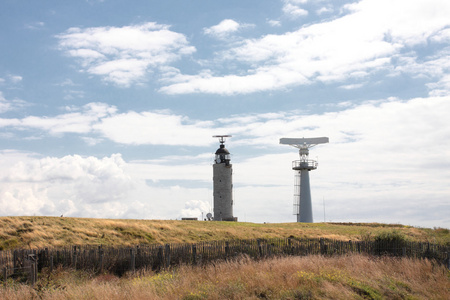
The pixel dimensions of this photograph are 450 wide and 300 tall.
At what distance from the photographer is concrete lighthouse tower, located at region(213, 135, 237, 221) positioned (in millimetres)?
66062

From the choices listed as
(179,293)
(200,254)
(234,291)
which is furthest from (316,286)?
(200,254)

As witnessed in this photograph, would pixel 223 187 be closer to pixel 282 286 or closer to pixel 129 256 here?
pixel 129 256

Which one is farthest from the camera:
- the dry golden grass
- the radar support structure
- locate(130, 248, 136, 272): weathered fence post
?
the radar support structure

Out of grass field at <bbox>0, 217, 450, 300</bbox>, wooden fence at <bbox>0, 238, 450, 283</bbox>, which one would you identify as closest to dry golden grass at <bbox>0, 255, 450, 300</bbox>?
grass field at <bbox>0, 217, 450, 300</bbox>

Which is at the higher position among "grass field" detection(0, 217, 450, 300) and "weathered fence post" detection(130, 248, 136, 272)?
"grass field" detection(0, 217, 450, 300)

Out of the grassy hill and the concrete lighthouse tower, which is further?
the concrete lighthouse tower

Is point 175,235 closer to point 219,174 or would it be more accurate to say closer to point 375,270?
point 375,270

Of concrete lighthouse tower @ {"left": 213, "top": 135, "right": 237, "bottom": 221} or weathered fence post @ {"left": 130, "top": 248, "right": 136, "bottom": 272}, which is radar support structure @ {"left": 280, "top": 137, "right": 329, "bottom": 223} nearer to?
concrete lighthouse tower @ {"left": 213, "top": 135, "right": 237, "bottom": 221}

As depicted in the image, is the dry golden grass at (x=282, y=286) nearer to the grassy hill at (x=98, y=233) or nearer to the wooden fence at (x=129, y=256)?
the wooden fence at (x=129, y=256)

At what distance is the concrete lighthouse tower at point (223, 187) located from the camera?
66.1 meters

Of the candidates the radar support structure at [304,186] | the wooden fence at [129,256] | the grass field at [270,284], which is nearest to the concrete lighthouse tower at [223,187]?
the radar support structure at [304,186]

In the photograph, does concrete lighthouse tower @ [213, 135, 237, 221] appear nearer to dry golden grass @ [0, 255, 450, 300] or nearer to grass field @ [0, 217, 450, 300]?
grass field @ [0, 217, 450, 300]

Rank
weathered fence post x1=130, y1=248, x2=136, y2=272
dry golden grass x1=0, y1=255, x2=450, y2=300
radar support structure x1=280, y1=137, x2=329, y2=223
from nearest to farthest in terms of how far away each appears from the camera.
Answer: dry golden grass x1=0, y1=255, x2=450, y2=300 → weathered fence post x1=130, y1=248, x2=136, y2=272 → radar support structure x1=280, y1=137, x2=329, y2=223

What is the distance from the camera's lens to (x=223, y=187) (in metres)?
67.1
